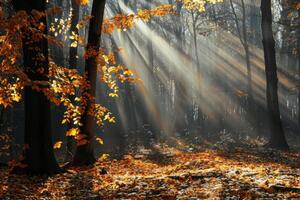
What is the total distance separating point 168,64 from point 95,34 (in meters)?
40.2

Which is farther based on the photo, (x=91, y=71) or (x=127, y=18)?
(x=127, y=18)

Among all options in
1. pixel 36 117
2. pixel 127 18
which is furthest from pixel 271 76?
pixel 36 117

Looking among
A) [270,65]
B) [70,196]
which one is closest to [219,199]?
[70,196]

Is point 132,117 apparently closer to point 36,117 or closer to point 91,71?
point 91,71

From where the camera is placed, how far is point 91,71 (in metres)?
13.1

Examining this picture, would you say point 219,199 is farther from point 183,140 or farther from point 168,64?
point 168,64

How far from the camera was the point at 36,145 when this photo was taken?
11.0 meters

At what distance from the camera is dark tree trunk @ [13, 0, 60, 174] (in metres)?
10.8

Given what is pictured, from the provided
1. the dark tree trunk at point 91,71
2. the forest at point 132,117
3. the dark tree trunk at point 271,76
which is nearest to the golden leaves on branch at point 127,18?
the forest at point 132,117

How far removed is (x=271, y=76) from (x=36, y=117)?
42.0ft

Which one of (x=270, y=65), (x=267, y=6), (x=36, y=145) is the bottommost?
(x=36, y=145)

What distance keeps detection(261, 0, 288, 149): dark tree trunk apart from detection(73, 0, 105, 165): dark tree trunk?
9.74 meters

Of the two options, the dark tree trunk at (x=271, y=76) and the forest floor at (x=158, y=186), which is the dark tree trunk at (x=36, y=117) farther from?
the dark tree trunk at (x=271, y=76)

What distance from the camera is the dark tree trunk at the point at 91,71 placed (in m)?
13.0
